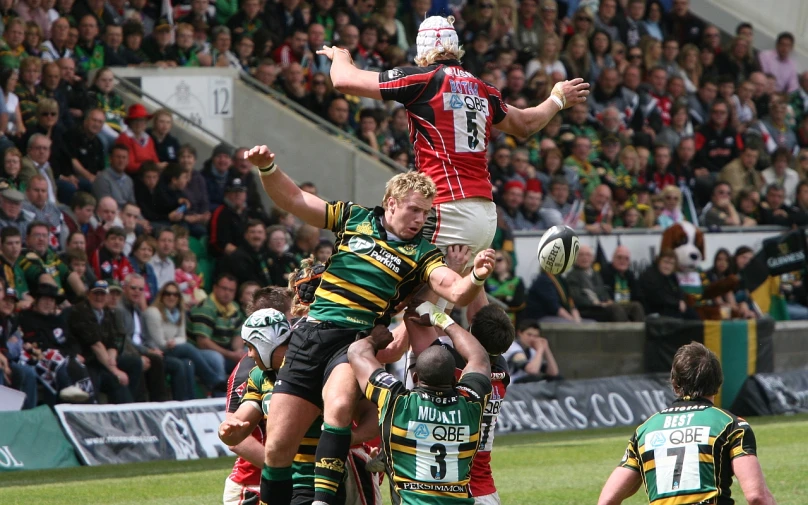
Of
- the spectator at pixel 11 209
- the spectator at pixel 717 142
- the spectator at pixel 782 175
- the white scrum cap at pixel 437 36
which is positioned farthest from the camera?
the spectator at pixel 717 142

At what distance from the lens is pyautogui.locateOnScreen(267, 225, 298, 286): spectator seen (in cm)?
1448

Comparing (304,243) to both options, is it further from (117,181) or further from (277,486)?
(277,486)

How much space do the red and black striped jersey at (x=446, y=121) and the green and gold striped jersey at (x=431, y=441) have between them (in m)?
1.75

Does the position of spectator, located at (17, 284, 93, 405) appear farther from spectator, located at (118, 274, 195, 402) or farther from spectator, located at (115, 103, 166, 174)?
spectator, located at (115, 103, 166, 174)

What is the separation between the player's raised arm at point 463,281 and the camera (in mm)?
6344

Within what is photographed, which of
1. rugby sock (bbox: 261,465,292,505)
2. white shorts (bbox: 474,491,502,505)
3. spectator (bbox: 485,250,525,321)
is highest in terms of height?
rugby sock (bbox: 261,465,292,505)

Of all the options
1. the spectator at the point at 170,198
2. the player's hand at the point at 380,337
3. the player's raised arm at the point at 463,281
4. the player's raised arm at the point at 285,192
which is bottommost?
the spectator at the point at 170,198

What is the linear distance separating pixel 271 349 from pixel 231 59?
10516 millimetres

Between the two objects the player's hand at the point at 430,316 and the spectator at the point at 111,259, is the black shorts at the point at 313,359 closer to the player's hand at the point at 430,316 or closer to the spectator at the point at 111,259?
the player's hand at the point at 430,316

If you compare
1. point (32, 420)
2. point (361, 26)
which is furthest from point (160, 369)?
point (361, 26)

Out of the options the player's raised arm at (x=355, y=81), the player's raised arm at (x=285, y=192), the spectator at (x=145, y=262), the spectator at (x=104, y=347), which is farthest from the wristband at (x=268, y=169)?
the spectator at (x=145, y=262)

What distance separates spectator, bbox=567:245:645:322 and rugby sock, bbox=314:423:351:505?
392 inches

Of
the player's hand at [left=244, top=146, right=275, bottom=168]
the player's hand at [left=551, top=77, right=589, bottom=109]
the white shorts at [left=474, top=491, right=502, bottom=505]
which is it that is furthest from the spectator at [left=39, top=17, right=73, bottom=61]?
the white shorts at [left=474, top=491, right=502, bottom=505]

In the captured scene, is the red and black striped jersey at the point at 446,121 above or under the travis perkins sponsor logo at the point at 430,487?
above
